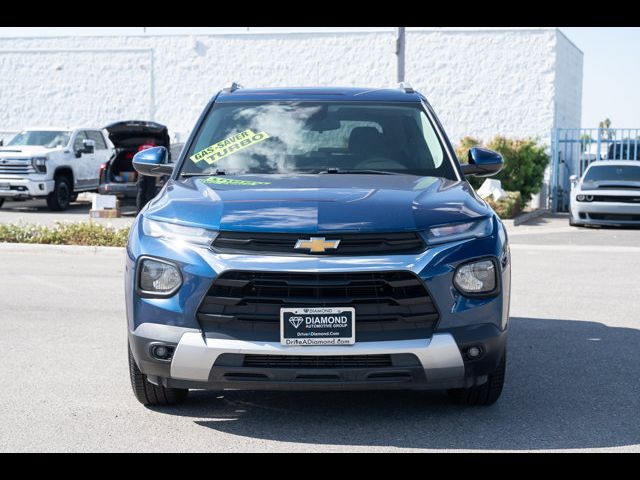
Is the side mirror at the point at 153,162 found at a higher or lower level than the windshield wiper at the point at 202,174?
higher

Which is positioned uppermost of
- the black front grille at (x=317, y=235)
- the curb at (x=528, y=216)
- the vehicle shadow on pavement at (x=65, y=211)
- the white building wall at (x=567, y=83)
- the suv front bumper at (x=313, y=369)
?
the white building wall at (x=567, y=83)

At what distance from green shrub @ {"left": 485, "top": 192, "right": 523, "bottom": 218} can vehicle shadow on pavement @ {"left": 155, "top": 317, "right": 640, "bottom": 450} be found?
12.6 metres

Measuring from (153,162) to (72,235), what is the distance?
7879 millimetres

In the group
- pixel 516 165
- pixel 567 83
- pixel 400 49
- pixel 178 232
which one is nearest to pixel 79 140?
pixel 400 49

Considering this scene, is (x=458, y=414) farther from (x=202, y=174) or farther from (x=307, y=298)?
(x=202, y=174)

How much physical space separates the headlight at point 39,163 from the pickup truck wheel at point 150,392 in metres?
16.6

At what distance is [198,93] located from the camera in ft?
99.8

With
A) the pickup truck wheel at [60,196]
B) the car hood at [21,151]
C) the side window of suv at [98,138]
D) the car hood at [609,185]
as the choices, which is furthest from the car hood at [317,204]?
the side window of suv at [98,138]

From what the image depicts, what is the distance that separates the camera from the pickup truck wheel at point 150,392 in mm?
5465

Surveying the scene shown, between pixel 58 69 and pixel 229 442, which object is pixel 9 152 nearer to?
pixel 58 69

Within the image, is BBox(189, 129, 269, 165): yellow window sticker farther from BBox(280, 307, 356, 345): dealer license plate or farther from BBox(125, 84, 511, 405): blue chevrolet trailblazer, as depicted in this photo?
BBox(280, 307, 356, 345): dealer license plate

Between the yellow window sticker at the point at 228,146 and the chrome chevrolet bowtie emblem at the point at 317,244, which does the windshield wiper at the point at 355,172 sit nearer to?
the yellow window sticker at the point at 228,146

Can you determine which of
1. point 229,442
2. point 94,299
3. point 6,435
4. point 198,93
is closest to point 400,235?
point 229,442

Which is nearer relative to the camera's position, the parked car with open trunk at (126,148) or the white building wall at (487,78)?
the parked car with open trunk at (126,148)
